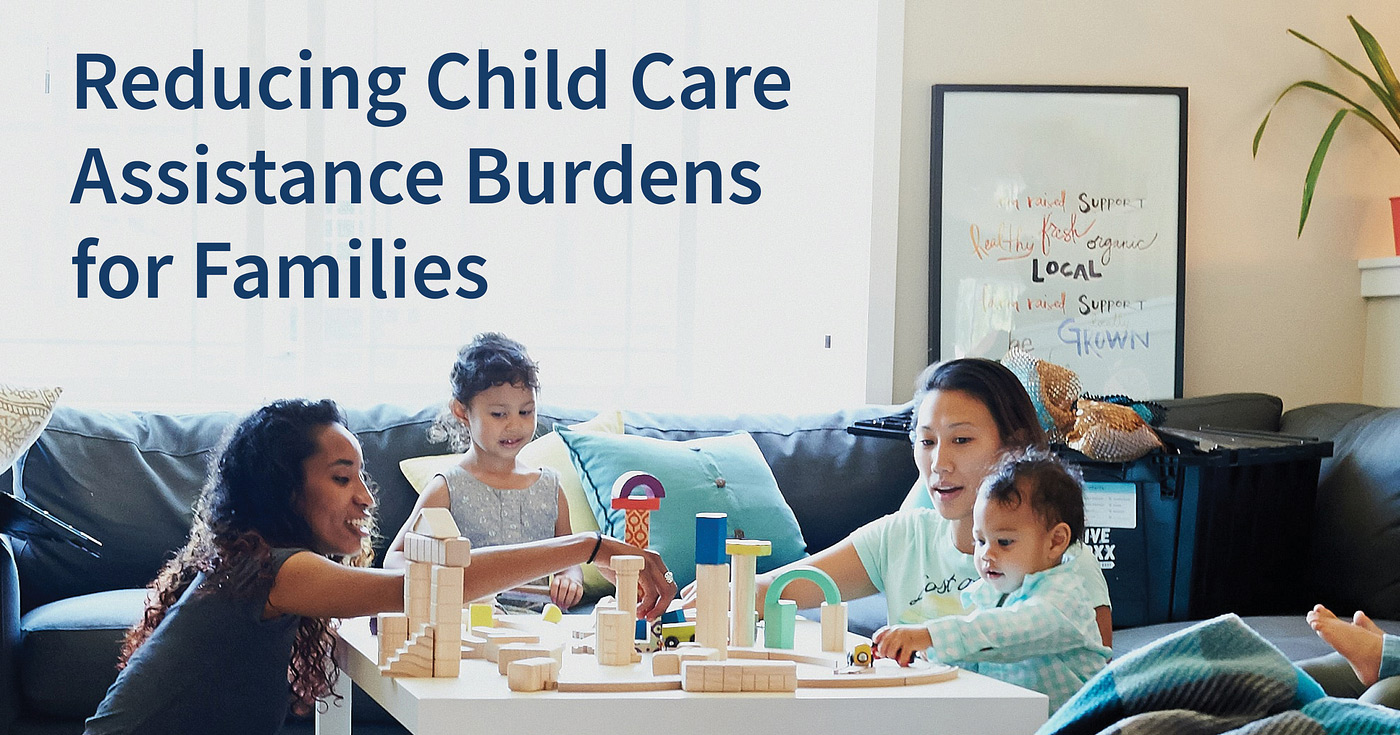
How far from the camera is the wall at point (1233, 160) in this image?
3439 millimetres

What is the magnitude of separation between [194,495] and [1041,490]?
5.83ft

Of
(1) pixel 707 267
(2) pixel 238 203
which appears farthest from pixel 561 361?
(2) pixel 238 203

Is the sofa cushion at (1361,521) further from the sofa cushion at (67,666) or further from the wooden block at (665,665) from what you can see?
the sofa cushion at (67,666)

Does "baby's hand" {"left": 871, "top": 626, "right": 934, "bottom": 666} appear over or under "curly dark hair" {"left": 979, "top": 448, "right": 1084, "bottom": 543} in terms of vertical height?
under

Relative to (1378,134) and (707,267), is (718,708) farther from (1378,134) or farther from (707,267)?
(1378,134)

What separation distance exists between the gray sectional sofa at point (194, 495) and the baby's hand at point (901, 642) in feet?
3.29

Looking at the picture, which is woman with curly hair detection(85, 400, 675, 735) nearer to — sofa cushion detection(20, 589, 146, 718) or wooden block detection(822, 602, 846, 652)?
wooden block detection(822, 602, 846, 652)

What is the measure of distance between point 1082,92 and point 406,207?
67.2 inches

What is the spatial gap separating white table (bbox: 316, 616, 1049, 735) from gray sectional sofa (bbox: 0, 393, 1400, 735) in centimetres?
116

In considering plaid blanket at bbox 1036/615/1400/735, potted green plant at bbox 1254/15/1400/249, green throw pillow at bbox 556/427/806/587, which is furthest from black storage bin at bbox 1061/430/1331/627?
plaid blanket at bbox 1036/615/1400/735

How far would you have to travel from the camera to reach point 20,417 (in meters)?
2.45

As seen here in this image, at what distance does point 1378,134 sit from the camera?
11.7 feet

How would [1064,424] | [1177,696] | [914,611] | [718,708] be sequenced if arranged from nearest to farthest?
[1177,696] < [718,708] < [914,611] < [1064,424]

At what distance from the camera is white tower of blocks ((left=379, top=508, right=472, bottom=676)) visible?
1.32 metres
